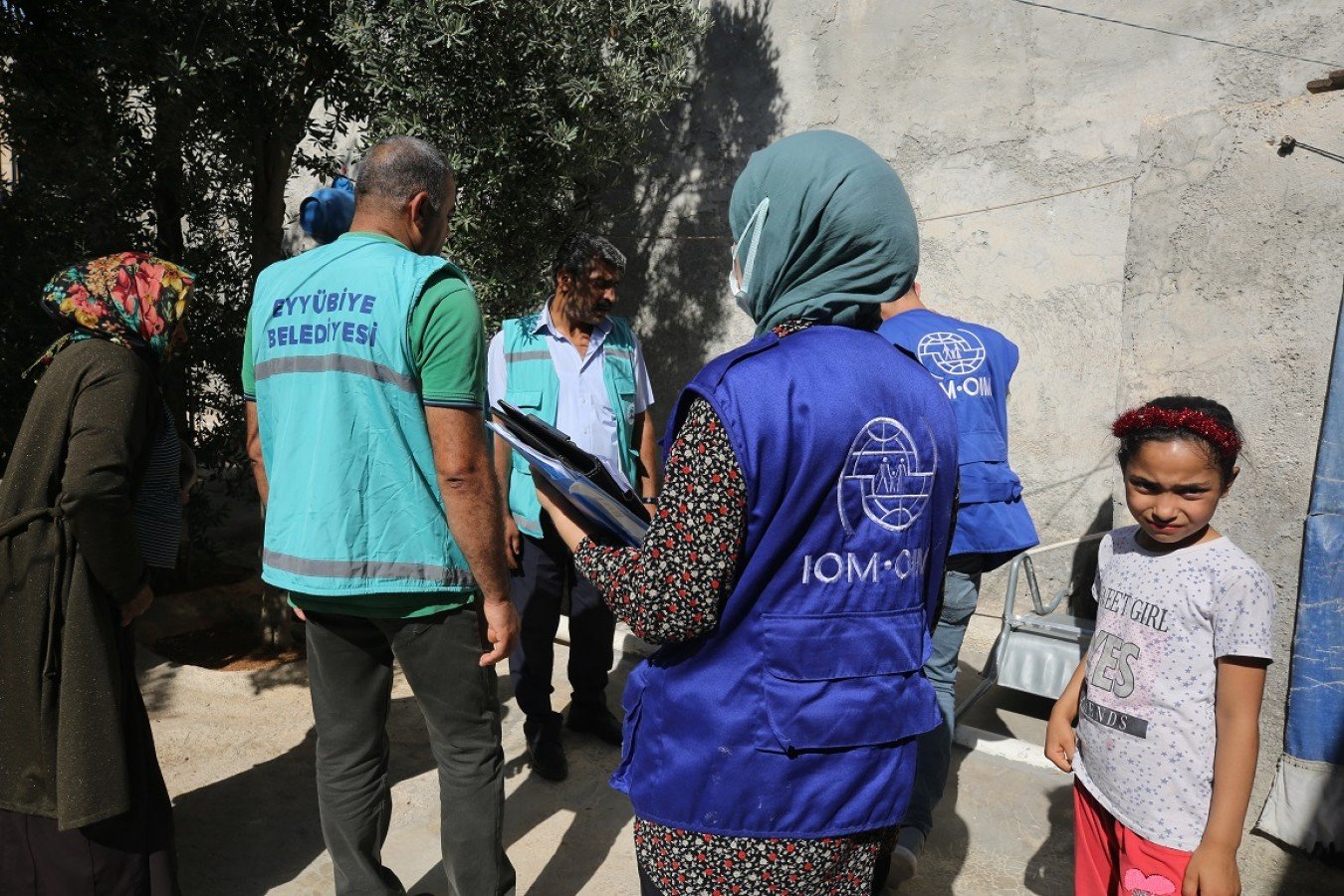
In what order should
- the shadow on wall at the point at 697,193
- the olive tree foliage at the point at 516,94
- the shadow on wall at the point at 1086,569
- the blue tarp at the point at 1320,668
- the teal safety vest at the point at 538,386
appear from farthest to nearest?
the shadow on wall at the point at 697,193, the shadow on wall at the point at 1086,569, the olive tree foliage at the point at 516,94, the teal safety vest at the point at 538,386, the blue tarp at the point at 1320,668

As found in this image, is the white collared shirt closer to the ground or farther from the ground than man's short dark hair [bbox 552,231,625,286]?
closer to the ground

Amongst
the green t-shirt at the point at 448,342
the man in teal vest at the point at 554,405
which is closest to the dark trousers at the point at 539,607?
the man in teal vest at the point at 554,405

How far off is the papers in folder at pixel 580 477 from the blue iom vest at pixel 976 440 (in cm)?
147

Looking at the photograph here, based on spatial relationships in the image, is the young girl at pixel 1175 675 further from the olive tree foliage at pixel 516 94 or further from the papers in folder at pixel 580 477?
the olive tree foliage at pixel 516 94

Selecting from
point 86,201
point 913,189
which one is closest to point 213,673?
point 86,201

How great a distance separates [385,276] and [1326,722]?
122 inches

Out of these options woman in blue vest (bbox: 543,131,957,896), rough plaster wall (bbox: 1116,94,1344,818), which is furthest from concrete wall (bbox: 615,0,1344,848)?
woman in blue vest (bbox: 543,131,957,896)

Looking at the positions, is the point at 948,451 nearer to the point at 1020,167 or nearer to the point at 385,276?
the point at 385,276

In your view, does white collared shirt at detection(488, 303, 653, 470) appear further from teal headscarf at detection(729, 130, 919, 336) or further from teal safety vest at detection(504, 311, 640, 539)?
teal headscarf at detection(729, 130, 919, 336)

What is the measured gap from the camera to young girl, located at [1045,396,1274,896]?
1.82 m

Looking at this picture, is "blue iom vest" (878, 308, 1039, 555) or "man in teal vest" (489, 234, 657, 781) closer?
"blue iom vest" (878, 308, 1039, 555)

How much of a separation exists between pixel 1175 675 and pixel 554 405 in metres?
2.22

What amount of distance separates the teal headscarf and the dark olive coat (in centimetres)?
156

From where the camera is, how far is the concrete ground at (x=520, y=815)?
2949mm
